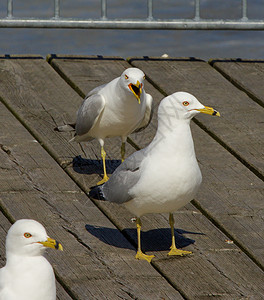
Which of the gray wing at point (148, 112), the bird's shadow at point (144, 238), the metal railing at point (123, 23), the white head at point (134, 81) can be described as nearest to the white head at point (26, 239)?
the bird's shadow at point (144, 238)

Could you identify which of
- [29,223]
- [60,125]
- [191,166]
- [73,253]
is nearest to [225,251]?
[191,166]

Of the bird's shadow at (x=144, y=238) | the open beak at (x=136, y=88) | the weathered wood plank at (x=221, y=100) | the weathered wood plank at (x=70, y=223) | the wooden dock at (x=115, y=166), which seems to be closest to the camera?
the weathered wood plank at (x=70, y=223)

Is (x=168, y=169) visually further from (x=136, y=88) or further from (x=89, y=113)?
(x=89, y=113)

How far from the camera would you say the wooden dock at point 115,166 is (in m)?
5.03

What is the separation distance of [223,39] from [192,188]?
6.14m

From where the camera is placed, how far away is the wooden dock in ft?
16.5

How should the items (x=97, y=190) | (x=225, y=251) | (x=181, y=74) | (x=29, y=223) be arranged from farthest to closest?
(x=181, y=74)
(x=97, y=190)
(x=225, y=251)
(x=29, y=223)

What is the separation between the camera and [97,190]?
18.7 feet

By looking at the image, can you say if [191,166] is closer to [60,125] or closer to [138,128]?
[138,128]

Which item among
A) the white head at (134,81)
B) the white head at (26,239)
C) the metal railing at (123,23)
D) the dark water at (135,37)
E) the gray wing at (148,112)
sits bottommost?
the dark water at (135,37)

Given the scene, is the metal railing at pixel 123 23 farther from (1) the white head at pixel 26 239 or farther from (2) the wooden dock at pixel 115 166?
(1) the white head at pixel 26 239

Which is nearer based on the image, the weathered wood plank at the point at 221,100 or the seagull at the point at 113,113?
the seagull at the point at 113,113

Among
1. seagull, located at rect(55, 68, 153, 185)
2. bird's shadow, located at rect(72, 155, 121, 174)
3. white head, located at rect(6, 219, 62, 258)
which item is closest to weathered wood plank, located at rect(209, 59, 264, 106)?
seagull, located at rect(55, 68, 153, 185)

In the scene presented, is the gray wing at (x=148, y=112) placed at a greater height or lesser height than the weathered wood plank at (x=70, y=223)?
greater
